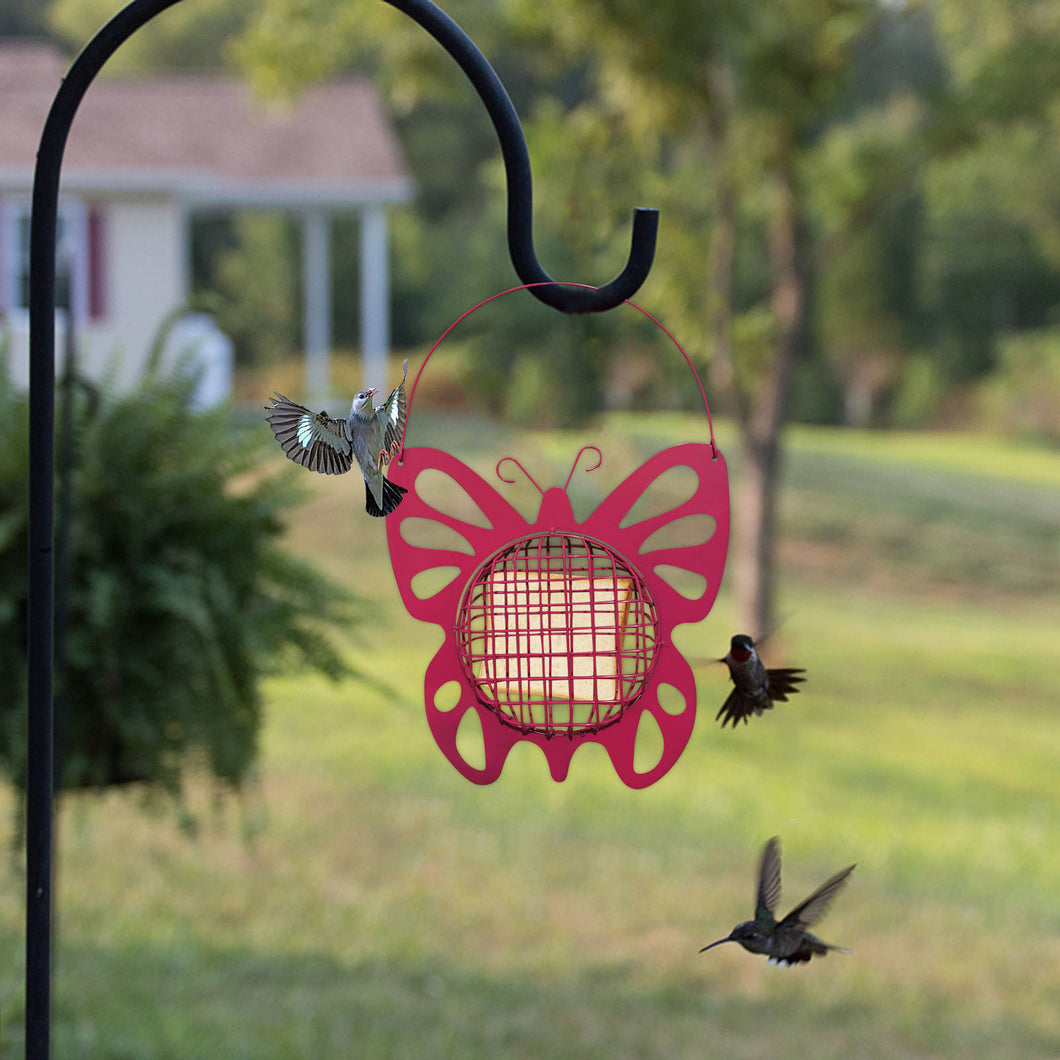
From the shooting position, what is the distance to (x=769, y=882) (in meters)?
1.16

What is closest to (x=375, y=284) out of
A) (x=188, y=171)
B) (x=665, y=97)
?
(x=188, y=171)

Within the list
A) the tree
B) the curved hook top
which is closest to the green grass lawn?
the tree

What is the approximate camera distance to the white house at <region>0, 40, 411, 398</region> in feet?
30.5

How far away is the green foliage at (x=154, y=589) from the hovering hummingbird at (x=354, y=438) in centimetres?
137

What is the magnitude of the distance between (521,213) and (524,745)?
17.3ft

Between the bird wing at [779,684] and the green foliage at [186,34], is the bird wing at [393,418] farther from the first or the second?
the green foliage at [186,34]

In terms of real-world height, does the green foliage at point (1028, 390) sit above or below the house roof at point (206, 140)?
below

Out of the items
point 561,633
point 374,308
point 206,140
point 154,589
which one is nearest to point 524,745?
point 154,589

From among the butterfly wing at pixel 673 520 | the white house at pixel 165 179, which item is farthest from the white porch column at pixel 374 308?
the butterfly wing at pixel 673 520

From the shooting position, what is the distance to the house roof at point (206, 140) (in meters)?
9.41

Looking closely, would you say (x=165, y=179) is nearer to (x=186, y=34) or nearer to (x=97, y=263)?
(x=97, y=263)

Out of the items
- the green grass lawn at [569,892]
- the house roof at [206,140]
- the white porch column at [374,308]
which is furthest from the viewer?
the white porch column at [374,308]

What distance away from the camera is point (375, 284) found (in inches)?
435

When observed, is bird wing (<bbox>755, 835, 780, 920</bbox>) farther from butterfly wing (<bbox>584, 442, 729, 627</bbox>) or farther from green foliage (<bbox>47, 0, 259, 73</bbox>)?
green foliage (<bbox>47, 0, 259, 73</bbox>)
